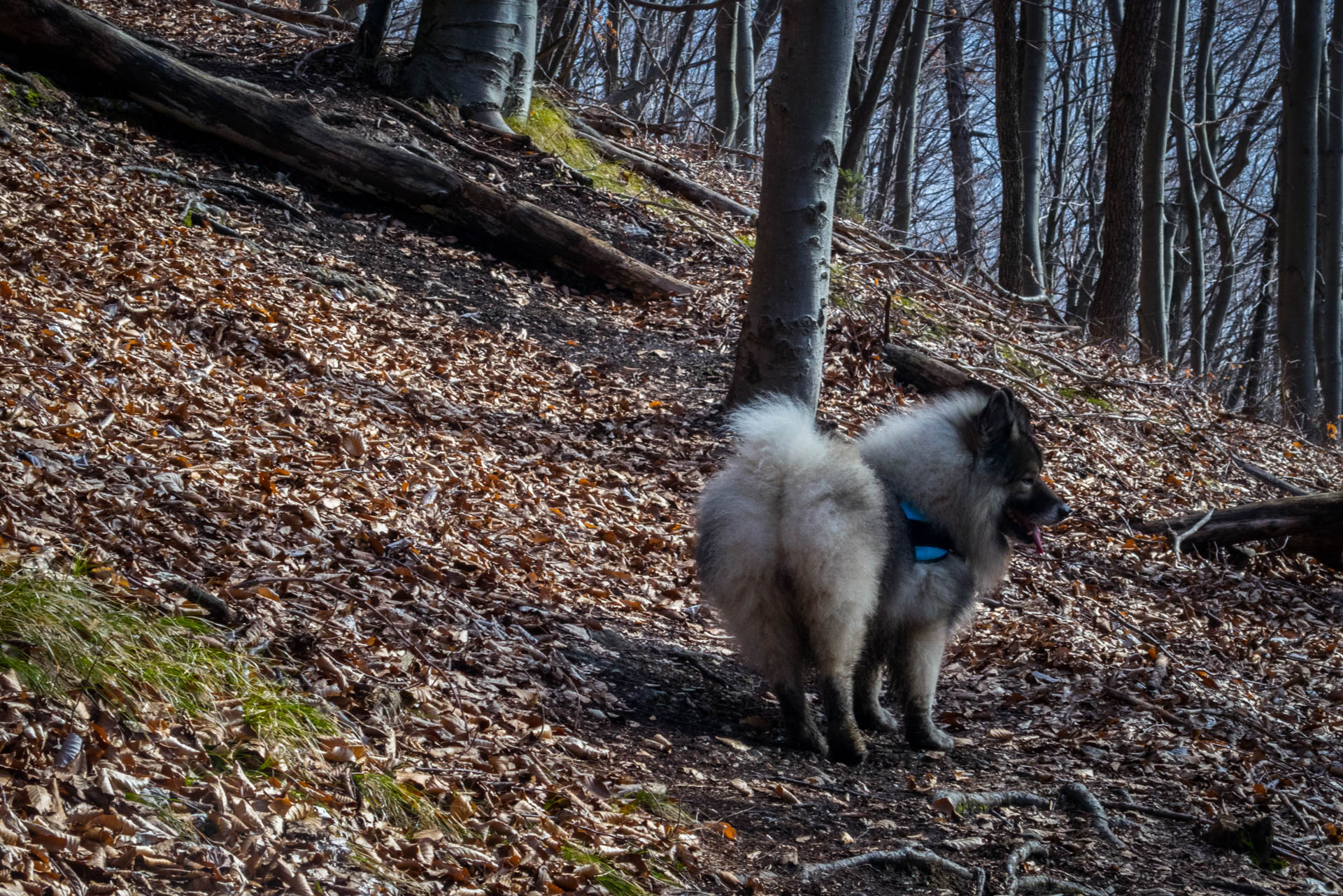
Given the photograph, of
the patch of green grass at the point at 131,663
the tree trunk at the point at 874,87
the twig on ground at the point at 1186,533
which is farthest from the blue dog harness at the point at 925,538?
the tree trunk at the point at 874,87

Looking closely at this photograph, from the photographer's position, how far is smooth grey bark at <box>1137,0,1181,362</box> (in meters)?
13.3

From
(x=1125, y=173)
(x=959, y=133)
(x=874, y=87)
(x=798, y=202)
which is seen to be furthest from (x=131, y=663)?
(x=959, y=133)

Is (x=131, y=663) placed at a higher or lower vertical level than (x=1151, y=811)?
higher

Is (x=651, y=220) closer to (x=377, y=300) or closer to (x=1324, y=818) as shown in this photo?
(x=377, y=300)

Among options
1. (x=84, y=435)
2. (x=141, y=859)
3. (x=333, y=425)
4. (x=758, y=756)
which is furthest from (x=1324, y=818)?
(x=84, y=435)

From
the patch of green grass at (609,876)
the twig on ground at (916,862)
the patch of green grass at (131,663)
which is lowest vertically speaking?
the patch of green grass at (609,876)

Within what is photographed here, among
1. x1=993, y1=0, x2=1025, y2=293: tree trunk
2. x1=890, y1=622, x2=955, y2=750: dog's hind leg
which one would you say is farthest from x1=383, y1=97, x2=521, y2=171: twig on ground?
x1=890, y1=622, x2=955, y2=750: dog's hind leg

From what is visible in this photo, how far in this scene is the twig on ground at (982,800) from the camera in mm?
4102

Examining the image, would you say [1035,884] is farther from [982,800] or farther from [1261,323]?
[1261,323]

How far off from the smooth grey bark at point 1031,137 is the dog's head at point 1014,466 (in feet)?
30.1

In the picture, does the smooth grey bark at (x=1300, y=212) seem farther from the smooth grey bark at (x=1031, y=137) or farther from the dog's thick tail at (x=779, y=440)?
the dog's thick tail at (x=779, y=440)

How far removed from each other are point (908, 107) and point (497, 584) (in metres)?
15.3

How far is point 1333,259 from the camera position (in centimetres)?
1435

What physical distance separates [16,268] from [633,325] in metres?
4.70
